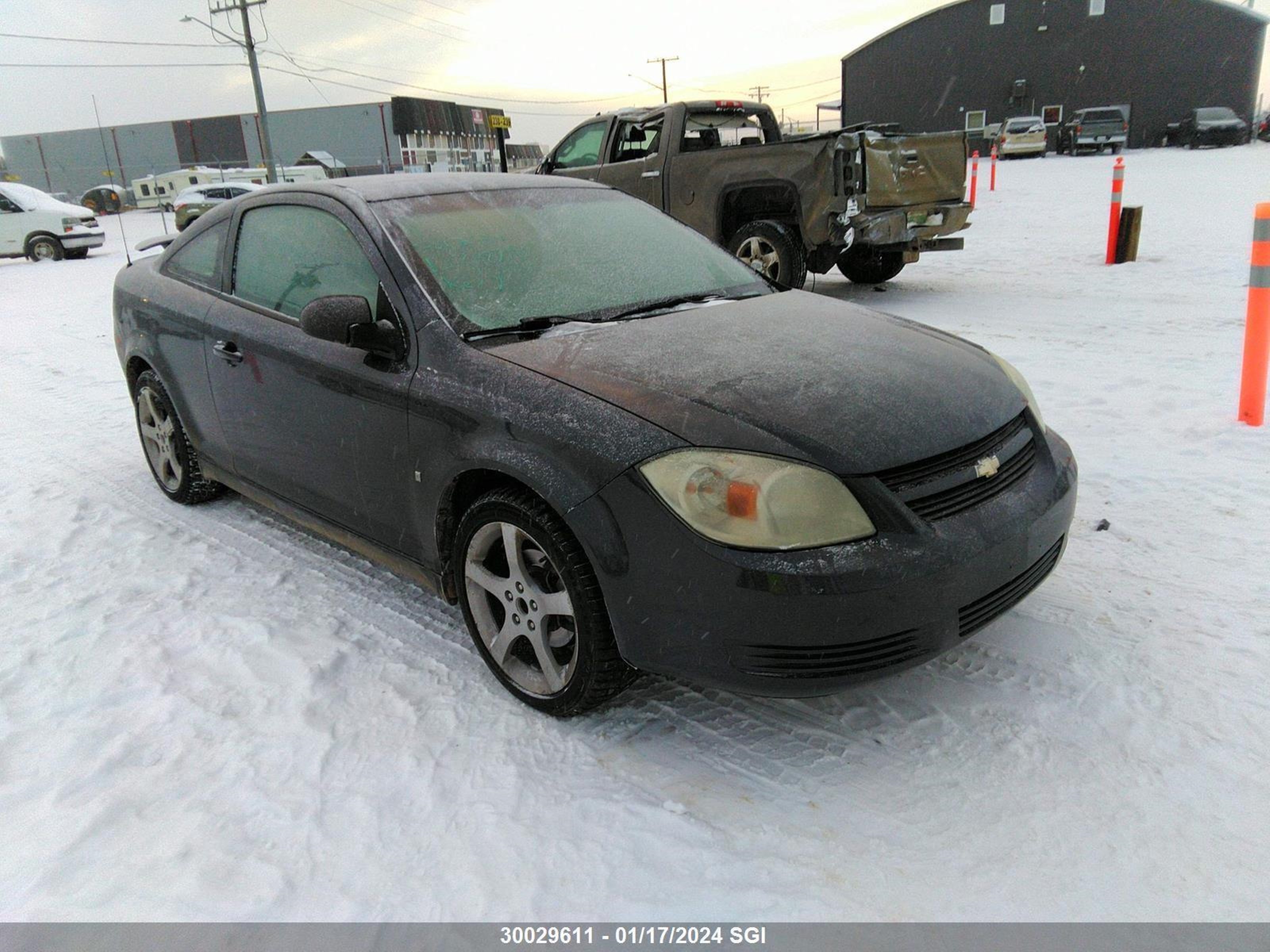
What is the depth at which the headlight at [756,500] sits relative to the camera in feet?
7.14

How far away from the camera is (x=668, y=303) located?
10.6 ft

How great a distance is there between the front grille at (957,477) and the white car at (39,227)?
22636 mm

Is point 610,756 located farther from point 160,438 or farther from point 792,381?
point 160,438

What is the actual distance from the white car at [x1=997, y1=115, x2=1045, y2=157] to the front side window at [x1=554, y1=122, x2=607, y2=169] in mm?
27876

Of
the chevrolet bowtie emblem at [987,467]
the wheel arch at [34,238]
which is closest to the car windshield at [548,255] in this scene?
the chevrolet bowtie emblem at [987,467]

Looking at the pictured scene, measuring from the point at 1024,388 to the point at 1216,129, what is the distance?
38.5 metres

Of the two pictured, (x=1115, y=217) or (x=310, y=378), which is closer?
(x=310, y=378)

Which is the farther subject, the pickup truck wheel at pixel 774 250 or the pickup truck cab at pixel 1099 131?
the pickup truck cab at pixel 1099 131

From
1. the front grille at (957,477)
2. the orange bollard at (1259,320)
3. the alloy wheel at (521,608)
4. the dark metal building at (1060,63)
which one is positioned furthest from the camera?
the dark metal building at (1060,63)

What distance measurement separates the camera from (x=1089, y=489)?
158 inches

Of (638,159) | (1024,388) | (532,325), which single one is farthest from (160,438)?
(638,159)

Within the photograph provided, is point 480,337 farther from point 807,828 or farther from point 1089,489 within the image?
point 1089,489

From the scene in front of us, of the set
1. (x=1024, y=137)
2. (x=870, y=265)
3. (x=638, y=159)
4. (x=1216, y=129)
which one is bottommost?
(x=870, y=265)

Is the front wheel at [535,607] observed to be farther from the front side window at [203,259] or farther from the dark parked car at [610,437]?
the front side window at [203,259]
